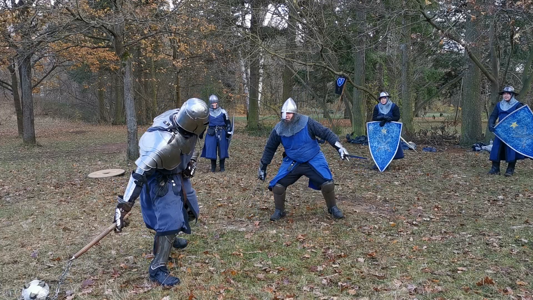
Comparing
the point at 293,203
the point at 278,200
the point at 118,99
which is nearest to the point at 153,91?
the point at 118,99

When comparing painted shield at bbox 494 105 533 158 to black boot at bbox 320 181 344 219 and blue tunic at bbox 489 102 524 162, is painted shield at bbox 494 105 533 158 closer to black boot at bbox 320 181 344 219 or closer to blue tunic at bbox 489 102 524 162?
blue tunic at bbox 489 102 524 162

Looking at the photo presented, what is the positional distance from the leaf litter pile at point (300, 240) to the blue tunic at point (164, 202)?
55 centimetres

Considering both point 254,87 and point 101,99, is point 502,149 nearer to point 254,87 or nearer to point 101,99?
point 254,87

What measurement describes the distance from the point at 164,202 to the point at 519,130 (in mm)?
7491

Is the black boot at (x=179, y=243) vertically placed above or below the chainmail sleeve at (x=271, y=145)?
below

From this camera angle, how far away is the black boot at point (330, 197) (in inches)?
225

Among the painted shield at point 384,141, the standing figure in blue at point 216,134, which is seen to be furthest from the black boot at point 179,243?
the painted shield at point 384,141

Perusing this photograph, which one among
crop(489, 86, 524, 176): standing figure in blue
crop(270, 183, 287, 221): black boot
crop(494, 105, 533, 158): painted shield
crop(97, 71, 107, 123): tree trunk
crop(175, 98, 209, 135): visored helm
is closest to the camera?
crop(175, 98, 209, 135): visored helm

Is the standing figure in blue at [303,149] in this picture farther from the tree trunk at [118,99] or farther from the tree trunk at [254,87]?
the tree trunk at [118,99]

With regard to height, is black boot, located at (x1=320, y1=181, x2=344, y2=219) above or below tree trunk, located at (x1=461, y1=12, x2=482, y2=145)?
below

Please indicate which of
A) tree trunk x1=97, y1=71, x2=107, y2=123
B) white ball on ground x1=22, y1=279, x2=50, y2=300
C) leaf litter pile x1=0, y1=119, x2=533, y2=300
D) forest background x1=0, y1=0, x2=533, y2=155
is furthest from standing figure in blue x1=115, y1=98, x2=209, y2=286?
tree trunk x1=97, y1=71, x2=107, y2=123

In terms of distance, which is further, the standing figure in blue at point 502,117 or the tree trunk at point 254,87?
the tree trunk at point 254,87

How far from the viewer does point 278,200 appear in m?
6.02

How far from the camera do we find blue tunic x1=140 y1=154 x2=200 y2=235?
405cm
